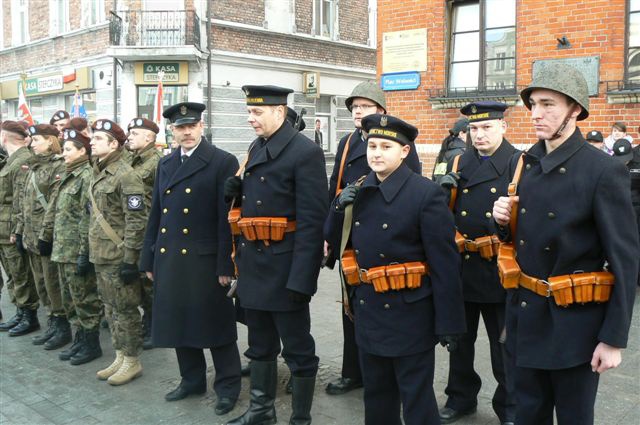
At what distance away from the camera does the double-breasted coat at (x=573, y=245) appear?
292 cm

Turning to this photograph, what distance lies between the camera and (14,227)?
720 cm

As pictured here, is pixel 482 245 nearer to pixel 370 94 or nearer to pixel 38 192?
pixel 370 94

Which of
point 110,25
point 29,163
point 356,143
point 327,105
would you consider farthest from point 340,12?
point 356,143

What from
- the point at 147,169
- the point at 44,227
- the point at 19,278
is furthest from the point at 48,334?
the point at 147,169

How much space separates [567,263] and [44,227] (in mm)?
5137

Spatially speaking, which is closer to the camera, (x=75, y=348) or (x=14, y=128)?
(x=75, y=348)

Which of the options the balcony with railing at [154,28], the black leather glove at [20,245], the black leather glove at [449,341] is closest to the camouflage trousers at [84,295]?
the black leather glove at [20,245]

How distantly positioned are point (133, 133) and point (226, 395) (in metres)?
2.94

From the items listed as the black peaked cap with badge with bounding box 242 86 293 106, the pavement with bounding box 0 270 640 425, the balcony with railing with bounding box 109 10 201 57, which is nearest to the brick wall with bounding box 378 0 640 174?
the pavement with bounding box 0 270 640 425

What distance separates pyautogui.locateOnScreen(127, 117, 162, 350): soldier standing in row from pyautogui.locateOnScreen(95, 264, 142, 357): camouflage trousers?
558mm

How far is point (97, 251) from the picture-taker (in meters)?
5.52

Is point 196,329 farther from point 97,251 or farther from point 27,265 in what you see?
point 27,265

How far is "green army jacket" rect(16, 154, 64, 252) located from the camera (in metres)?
6.70

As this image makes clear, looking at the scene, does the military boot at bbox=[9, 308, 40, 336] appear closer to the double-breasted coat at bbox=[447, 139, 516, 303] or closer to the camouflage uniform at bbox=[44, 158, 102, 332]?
the camouflage uniform at bbox=[44, 158, 102, 332]
